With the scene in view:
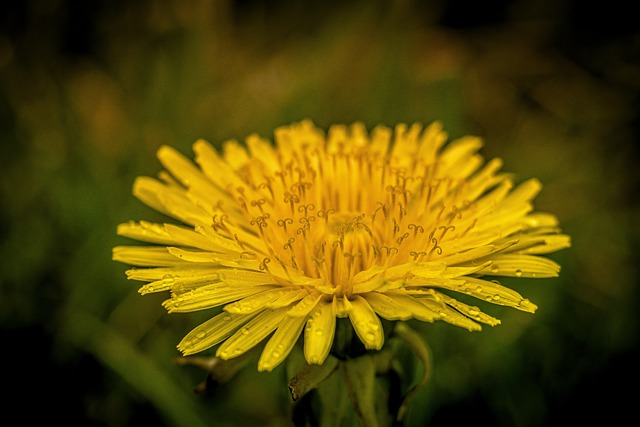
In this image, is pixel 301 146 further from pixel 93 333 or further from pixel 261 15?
pixel 261 15

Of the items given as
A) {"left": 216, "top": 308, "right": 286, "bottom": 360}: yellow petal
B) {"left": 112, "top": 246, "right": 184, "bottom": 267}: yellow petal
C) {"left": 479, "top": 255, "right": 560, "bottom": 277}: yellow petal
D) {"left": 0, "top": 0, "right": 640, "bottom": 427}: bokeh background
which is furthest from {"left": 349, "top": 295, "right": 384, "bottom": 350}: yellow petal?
{"left": 0, "top": 0, "right": 640, "bottom": 427}: bokeh background

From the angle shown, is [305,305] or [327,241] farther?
[327,241]

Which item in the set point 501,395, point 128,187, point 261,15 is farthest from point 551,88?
point 128,187

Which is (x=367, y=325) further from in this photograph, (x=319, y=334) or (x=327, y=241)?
(x=327, y=241)

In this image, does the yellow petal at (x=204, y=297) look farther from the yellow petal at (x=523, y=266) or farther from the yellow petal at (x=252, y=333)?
the yellow petal at (x=523, y=266)

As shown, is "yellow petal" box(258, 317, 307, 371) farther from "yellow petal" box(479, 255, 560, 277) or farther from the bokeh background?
the bokeh background

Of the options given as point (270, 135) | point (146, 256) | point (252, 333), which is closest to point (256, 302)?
point (252, 333)

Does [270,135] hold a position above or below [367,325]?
above
